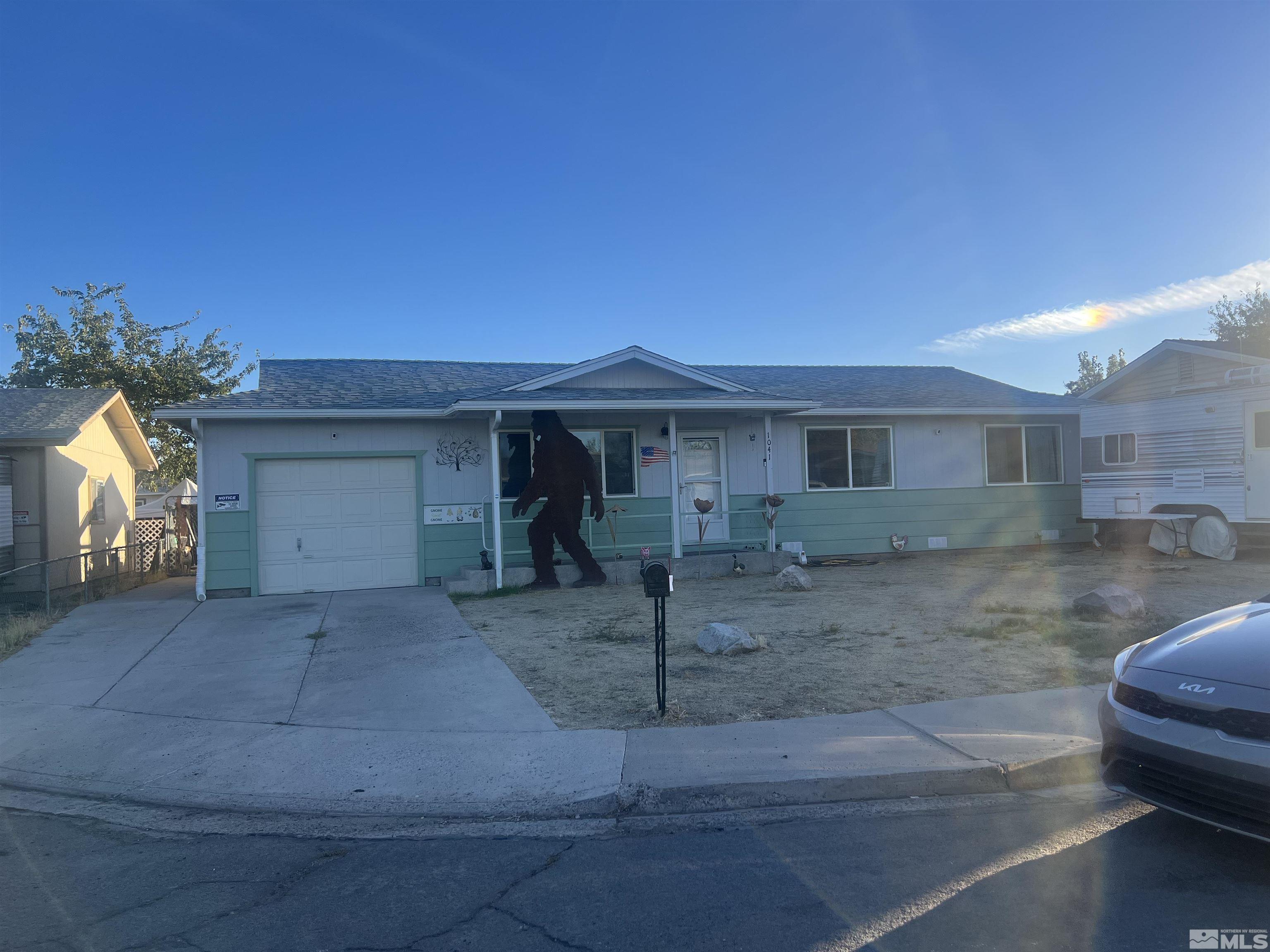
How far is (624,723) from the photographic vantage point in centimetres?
613

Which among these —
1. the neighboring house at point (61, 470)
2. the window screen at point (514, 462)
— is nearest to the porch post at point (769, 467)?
the window screen at point (514, 462)

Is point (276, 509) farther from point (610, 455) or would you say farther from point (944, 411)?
point (944, 411)

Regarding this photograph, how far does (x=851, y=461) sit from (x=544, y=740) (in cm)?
1156

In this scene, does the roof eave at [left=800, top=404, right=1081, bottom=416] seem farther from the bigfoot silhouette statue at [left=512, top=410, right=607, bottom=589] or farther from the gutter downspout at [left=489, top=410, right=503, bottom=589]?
the gutter downspout at [left=489, top=410, right=503, bottom=589]

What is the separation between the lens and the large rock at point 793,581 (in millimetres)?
12219

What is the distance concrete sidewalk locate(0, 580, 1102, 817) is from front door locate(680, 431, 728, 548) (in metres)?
6.99

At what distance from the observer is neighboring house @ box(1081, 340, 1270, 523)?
44.1 ft

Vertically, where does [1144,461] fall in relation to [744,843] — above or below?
above

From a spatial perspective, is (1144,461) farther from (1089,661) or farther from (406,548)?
(406,548)

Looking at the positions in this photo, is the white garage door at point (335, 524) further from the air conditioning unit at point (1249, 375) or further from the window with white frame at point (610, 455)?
the air conditioning unit at point (1249, 375)

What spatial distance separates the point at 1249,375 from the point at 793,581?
7.88 m

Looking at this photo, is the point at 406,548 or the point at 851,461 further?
the point at 851,461

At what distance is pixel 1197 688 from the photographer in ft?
12.5

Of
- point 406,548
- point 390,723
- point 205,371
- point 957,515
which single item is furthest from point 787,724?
point 205,371
